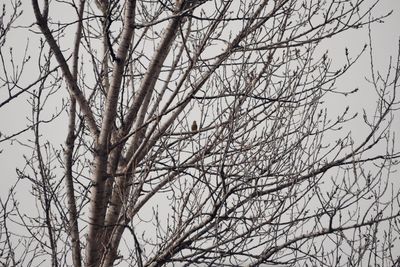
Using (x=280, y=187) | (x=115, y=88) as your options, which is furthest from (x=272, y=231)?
(x=115, y=88)

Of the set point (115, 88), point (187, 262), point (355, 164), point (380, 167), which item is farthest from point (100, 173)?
point (380, 167)

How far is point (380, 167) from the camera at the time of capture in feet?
12.7

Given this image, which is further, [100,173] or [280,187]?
[280,187]

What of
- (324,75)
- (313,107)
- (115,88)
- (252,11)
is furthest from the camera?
(324,75)

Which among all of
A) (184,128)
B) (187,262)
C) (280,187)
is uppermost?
(184,128)

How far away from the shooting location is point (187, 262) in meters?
3.92

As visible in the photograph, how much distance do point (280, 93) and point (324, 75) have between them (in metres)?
0.64

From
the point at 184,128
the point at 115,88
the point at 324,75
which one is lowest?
the point at 115,88

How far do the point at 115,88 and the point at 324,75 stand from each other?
2.50 meters

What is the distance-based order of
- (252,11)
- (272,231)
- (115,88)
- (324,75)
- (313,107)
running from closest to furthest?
1. (115,88)
2. (272,231)
3. (252,11)
4. (313,107)
5. (324,75)

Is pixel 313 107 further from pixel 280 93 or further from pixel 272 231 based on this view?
pixel 272 231

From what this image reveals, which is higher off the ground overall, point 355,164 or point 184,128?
point 184,128

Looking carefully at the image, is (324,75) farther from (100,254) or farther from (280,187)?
(100,254)

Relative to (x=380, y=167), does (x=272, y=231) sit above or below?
below
